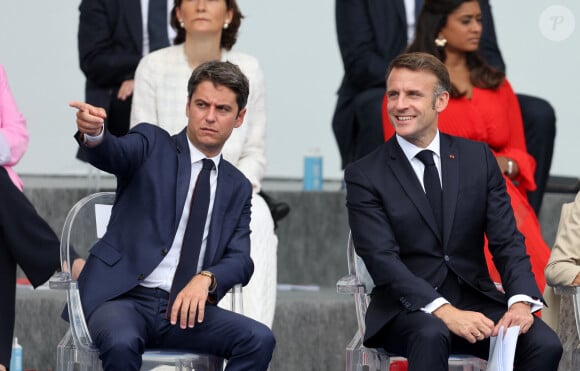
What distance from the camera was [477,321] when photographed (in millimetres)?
4117

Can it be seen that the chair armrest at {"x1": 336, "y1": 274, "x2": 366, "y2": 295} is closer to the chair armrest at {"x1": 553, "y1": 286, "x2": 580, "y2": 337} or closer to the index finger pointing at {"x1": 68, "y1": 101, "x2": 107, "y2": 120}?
the chair armrest at {"x1": 553, "y1": 286, "x2": 580, "y2": 337}

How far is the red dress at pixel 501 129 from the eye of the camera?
5.61 metres

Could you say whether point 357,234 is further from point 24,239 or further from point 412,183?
point 24,239

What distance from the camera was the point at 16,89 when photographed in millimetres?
7480

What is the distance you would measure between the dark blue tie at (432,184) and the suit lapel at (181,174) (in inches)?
29.4

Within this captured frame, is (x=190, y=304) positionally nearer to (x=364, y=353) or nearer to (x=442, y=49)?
(x=364, y=353)

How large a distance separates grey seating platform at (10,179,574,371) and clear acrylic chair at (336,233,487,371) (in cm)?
128

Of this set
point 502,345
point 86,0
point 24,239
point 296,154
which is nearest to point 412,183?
point 502,345

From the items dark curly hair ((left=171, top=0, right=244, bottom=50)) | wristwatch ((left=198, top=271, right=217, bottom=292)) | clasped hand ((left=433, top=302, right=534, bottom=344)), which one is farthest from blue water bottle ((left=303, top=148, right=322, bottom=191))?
clasped hand ((left=433, top=302, right=534, bottom=344))

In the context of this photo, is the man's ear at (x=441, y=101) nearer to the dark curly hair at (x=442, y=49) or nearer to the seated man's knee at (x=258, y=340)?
the seated man's knee at (x=258, y=340)

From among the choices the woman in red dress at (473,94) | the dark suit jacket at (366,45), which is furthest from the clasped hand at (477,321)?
the dark suit jacket at (366,45)

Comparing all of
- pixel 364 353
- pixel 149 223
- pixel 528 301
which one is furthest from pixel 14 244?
pixel 528 301

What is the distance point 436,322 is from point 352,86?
249cm

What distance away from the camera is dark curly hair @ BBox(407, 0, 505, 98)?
584 centimetres
